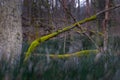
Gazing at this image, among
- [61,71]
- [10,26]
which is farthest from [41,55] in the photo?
[61,71]

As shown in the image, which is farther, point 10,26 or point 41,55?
point 10,26

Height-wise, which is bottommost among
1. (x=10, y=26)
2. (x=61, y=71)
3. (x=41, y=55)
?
(x=61, y=71)

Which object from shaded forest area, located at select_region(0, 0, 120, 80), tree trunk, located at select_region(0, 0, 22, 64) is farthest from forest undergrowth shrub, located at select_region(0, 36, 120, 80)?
tree trunk, located at select_region(0, 0, 22, 64)

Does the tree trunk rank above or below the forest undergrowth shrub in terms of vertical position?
above

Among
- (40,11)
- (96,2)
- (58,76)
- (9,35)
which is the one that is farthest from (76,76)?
(96,2)

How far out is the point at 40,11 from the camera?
722cm

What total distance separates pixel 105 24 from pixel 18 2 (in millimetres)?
1977

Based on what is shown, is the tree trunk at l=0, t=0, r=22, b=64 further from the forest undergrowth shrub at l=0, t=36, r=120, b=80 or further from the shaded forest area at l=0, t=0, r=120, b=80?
the forest undergrowth shrub at l=0, t=36, r=120, b=80

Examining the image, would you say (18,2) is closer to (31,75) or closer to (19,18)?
(19,18)

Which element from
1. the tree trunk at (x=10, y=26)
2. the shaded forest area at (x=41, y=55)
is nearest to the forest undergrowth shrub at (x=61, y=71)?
the shaded forest area at (x=41, y=55)

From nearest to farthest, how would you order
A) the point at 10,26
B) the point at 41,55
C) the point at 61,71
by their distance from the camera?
the point at 61,71 → the point at 41,55 → the point at 10,26

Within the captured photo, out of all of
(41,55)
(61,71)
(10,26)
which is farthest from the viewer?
(10,26)

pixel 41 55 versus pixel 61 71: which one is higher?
pixel 41 55

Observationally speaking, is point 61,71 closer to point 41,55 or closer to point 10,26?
point 41,55
